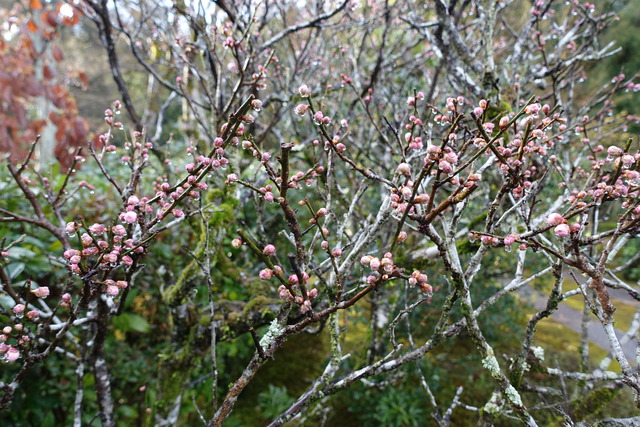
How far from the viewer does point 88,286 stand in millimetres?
1111

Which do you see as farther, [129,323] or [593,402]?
[129,323]

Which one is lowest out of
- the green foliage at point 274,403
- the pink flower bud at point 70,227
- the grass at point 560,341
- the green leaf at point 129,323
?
→ the grass at point 560,341

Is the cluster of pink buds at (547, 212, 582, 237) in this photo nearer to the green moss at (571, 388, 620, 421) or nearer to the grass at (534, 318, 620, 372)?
the green moss at (571, 388, 620, 421)

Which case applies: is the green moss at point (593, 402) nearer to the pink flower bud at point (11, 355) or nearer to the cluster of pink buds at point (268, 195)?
the cluster of pink buds at point (268, 195)

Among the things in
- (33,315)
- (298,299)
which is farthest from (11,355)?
(298,299)

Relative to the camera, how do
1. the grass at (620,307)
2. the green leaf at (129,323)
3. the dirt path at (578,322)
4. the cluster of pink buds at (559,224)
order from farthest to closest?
1. the grass at (620,307)
2. the dirt path at (578,322)
3. the green leaf at (129,323)
4. the cluster of pink buds at (559,224)

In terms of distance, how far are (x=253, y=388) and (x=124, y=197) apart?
129 inches

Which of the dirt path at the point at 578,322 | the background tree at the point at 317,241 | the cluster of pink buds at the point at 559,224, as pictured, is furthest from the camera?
the dirt path at the point at 578,322

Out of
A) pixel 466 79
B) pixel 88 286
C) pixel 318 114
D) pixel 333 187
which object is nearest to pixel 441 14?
pixel 466 79

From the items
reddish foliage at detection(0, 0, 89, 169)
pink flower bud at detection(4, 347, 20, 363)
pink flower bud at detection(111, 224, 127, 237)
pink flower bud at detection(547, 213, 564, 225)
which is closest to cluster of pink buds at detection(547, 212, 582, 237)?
pink flower bud at detection(547, 213, 564, 225)

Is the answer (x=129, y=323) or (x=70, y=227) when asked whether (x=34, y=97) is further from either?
(x=70, y=227)

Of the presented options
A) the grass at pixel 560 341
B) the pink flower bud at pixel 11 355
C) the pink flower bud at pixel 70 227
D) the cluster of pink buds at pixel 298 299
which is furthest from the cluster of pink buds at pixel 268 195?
the grass at pixel 560 341

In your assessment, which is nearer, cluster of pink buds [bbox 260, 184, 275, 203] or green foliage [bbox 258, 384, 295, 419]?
cluster of pink buds [bbox 260, 184, 275, 203]

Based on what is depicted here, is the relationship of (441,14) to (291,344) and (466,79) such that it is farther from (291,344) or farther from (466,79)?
(291,344)
